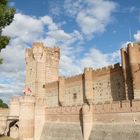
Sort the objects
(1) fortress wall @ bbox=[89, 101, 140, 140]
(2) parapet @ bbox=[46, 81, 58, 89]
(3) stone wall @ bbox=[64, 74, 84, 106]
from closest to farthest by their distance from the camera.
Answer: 1. (1) fortress wall @ bbox=[89, 101, 140, 140]
2. (3) stone wall @ bbox=[64, 74, 84, 106]
3. (2) parapet @ bbox=[46, 81, 58, 89]

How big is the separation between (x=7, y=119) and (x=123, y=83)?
16.6 meters

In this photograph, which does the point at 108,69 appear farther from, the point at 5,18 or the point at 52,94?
the point at 5,18

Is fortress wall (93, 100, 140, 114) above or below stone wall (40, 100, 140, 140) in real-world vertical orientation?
above

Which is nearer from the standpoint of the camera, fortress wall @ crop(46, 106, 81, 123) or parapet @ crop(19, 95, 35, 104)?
fortress wall @ crop(46, 106, 81, 123)

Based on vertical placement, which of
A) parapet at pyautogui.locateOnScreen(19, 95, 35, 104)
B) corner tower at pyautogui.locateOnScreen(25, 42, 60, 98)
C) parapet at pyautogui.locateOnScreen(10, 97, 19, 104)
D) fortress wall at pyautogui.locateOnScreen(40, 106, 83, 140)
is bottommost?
fortress wall at pyautogui.locateOnScreen(40, 106, 83, 140)

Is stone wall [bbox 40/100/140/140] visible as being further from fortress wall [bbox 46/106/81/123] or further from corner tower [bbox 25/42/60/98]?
corner tower [bbox 25/42/60/98]

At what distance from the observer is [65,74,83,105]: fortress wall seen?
32.0 m

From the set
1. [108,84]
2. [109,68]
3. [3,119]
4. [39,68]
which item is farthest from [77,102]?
[3,119]

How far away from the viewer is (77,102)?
1276 inches

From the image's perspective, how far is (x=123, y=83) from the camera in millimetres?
26234

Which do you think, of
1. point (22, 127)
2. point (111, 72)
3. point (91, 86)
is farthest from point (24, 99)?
point (111, 72)

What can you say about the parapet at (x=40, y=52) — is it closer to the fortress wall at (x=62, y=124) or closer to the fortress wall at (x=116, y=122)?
the fortress wall at (x=62, y=124)

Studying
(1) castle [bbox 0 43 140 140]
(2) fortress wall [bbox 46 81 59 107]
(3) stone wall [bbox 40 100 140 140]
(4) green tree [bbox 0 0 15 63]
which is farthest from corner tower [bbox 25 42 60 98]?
(4) green tree [bbox 0 0 15 63]

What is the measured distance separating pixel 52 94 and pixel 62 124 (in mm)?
12053
